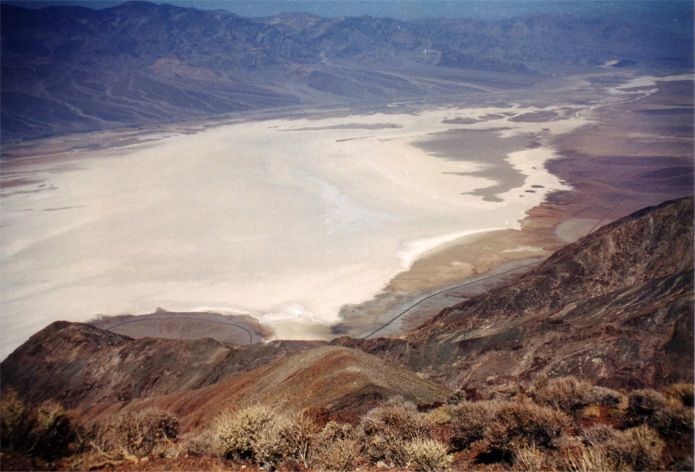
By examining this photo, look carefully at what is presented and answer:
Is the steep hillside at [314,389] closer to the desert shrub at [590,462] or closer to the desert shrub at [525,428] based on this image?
the desert shrub at [525,428]

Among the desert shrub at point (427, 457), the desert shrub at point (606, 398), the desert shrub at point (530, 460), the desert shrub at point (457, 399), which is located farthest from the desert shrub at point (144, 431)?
the desert shrub at point (606, 398)

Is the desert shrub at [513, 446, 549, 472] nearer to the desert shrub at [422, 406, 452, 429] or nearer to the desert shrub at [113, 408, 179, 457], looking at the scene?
the desert shrub at [422, 406, 452, 429]

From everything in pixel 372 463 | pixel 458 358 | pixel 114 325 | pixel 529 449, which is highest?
pixel 529 449

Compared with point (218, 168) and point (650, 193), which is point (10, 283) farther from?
point (650, 193)

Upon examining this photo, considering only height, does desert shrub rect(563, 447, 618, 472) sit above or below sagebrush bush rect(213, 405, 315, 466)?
above

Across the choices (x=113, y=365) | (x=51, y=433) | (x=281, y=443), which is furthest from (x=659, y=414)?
(x=113, y=365)

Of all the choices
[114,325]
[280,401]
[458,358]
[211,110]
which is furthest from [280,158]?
[211,110]

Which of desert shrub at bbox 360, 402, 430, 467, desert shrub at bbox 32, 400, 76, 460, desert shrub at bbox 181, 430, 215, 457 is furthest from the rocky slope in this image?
desert shrub at bbox 32, 400, 76, 460
